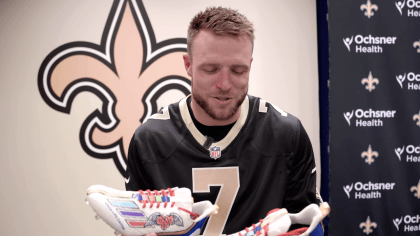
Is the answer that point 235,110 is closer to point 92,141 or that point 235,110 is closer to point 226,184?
point 226,184

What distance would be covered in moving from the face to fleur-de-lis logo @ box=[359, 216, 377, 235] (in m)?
1.77

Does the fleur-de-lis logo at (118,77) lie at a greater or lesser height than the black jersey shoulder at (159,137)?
greater

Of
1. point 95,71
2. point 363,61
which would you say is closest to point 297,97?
point 363,61

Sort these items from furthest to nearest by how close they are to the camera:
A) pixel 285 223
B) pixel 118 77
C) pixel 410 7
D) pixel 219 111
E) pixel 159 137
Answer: pixel 118 77 < pixel 410 7 < pixel 159 137 < pixel 219 111 < pixel 285 223

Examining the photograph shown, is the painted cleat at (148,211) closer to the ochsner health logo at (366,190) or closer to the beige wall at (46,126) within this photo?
the beige wall at (46,126)

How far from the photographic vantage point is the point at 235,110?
A: 1.27 meters

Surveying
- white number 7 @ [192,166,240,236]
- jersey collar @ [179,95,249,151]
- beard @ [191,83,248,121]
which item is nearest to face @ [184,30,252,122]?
beard @ [191,83,248,121]

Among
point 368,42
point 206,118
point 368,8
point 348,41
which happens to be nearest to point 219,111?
point 206,118

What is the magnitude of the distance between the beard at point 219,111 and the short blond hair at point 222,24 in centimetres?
23

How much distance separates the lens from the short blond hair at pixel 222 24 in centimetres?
116

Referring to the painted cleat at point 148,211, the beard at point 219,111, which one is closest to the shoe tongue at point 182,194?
the painted cleat at point 148,211

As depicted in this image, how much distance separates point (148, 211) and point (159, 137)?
0.39 metres

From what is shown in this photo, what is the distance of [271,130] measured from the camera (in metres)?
1.38

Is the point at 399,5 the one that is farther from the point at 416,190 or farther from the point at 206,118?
the point at 206,118
